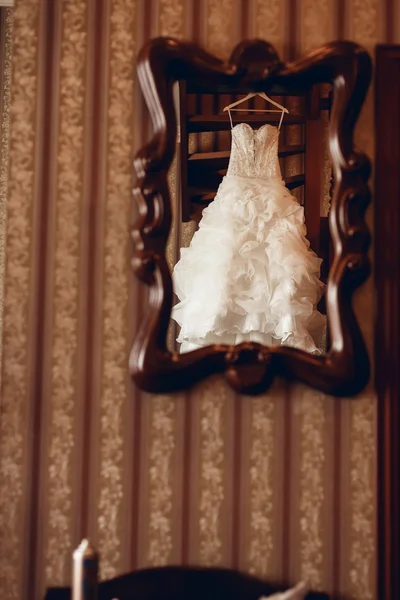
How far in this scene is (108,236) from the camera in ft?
4.82

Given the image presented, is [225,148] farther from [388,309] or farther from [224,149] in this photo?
[388,309]

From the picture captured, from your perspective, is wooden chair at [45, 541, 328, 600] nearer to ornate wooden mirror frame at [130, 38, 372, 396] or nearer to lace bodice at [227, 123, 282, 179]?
ornate wooden mirror frame at [130, 38, 372, 396]

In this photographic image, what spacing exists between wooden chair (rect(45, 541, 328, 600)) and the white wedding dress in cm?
55

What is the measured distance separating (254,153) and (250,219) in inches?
9.6

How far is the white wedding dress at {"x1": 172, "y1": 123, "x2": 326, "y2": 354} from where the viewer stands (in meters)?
1.58

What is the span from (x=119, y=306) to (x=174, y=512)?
1.68 ft

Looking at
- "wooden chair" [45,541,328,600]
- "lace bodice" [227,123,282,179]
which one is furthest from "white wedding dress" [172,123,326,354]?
"wooden chair" [45,541,328,600]

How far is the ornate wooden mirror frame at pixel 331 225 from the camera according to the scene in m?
1.40

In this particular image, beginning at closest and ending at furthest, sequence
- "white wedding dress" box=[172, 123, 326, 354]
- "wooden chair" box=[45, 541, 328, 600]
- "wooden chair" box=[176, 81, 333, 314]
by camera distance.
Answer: "wooden chair" box=[45, 541, 328, 600], "white wedding dress" box=[172, 123, 326, 354], "wooden chair" box=[176, 81, 333, 314]

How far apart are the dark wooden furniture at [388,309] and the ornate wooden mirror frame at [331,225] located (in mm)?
58

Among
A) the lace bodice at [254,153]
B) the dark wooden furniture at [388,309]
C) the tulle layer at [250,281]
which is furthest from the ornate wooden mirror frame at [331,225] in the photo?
the lace bodice at [254,153]

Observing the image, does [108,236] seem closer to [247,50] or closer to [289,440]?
[247,50]

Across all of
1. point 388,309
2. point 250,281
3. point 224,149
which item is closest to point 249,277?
point 250,281

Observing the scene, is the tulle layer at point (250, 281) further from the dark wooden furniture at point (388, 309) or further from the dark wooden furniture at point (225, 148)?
the dark wooden furniture at point (388, 309)
